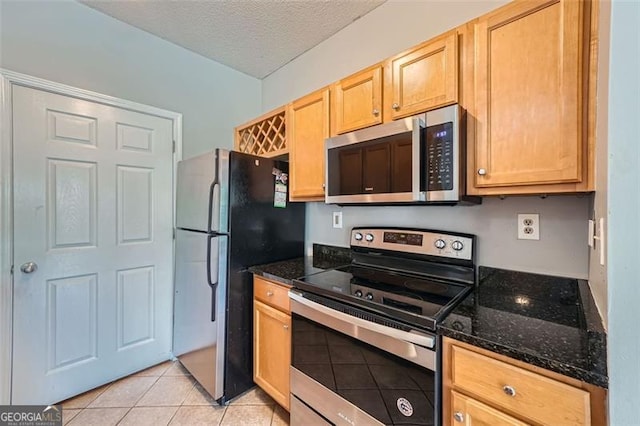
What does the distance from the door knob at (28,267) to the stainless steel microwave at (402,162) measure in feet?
6.13

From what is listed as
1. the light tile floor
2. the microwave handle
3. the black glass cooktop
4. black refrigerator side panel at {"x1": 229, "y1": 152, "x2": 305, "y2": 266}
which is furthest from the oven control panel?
the light tile floor

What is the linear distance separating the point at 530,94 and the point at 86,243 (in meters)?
2.64

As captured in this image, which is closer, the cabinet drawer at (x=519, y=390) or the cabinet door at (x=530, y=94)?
the cabinet drawer at (x=519, y=390)

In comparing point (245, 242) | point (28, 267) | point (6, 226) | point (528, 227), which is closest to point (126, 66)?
point (6, 226)

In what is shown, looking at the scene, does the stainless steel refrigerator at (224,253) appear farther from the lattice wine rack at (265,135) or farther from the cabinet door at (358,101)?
the cabinet door at (358,101)

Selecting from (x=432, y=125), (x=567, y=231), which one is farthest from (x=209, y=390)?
(x=567, y=231)

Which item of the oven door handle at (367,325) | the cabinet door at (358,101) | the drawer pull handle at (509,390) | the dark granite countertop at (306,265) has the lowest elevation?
the drawer pull handle at (509,390)

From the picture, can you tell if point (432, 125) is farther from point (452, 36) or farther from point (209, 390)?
point (209, 390)

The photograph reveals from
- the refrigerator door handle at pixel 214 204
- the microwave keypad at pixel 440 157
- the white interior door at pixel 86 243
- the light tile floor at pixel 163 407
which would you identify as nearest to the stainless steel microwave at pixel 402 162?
the microwave keypad at pixel 440 157

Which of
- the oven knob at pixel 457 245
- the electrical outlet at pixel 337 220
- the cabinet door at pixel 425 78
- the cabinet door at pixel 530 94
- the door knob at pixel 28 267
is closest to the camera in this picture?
the cabinet door at pixel 530 94

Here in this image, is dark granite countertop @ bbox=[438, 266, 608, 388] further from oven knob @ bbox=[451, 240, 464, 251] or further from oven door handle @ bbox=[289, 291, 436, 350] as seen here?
oven knob @ bbox=[451, 240, 464, 251]

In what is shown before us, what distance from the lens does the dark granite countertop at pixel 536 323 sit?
2.35ft

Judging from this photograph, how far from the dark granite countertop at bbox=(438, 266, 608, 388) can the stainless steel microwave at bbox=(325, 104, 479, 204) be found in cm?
44

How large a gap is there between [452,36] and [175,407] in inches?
101
